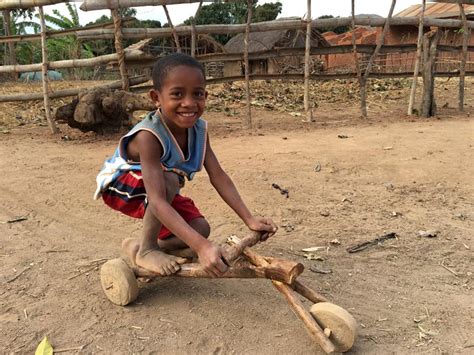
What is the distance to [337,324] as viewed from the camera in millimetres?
1606

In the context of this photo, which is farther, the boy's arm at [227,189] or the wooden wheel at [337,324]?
the boy's arm at [227,189]

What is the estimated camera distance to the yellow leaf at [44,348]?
1.69m

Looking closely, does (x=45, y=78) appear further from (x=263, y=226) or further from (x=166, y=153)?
(x=263, y=226)

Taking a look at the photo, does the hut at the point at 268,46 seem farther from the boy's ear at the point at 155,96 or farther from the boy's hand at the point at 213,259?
the boy's hand at the point at 213,259

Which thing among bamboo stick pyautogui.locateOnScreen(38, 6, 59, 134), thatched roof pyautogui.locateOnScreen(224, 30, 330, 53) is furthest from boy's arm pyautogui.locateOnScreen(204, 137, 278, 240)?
thatched roof pyautogui.locateOnScreen(224, 30, 330, 53)

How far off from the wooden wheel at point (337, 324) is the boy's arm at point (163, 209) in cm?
38

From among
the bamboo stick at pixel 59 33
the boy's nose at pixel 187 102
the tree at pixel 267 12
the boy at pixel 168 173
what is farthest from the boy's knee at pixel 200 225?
the tree at pixel 267 12

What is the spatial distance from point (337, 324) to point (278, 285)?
0.85 ft

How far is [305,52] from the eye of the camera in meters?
7.00

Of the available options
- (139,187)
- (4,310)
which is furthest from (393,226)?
(4,310)

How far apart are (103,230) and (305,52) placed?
5.00 meters

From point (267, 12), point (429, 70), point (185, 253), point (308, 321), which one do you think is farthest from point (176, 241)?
point (267, 12)

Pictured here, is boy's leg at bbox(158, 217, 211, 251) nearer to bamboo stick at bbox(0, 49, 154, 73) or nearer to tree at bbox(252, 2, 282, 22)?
bamboo stick at bbox(0, 49, 154, 73)

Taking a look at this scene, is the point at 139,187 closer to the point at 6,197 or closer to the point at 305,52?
the point at 6,197
